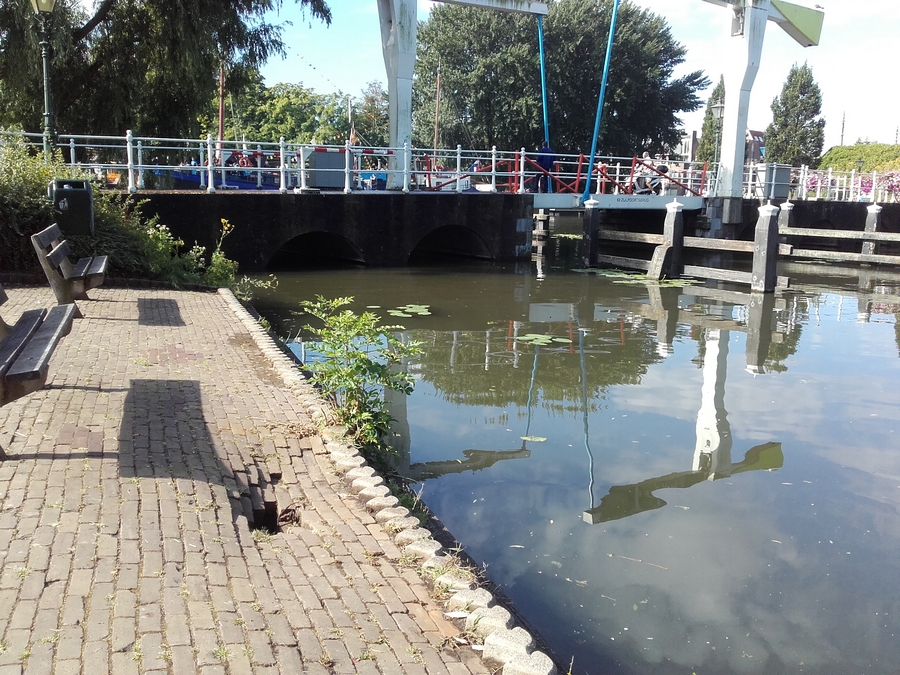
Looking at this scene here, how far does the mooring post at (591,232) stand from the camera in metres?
19.3

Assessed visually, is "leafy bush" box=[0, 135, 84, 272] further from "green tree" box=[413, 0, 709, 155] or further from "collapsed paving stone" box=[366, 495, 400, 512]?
"green tree" box=[413, 0, 709, 155]

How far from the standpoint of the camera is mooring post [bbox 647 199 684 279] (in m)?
17.4

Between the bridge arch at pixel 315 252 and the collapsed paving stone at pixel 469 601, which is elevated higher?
the bridge arch at pixel 315 252

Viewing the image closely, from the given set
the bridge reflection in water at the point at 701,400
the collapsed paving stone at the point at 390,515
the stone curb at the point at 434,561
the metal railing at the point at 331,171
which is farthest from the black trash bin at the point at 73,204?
the collapsed paving stone at the point at 390,515

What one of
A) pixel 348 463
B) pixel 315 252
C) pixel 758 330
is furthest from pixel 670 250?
pixel 348 463

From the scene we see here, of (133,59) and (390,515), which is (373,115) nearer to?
(133,59)

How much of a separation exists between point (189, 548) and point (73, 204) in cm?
738

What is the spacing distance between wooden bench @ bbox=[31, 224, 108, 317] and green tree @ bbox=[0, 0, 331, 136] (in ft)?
36.6

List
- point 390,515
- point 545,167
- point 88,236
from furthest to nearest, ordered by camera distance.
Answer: point 545,167, point 88,236, point 390,515

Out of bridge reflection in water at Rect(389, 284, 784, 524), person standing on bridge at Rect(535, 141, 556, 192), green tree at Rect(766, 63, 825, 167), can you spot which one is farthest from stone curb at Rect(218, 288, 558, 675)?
green tree at Rect(766, 63, 825, 167)

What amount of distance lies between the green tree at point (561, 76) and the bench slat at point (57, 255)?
35.5 m

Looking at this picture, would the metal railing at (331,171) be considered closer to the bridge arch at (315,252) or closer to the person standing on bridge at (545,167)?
the person standing on bridge at (545,167)

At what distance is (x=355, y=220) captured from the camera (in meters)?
17.9

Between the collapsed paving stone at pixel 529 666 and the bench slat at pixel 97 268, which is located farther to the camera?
the bench slat at pixel 97 268
